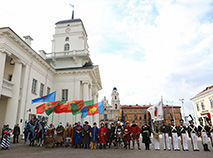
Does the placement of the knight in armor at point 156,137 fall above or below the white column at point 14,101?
below

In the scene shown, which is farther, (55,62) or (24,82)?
(55,62)

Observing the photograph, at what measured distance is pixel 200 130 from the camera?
10438mm

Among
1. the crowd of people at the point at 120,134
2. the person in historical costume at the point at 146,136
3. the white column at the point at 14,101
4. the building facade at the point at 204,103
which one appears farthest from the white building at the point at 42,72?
the building facade at the point at 204,103

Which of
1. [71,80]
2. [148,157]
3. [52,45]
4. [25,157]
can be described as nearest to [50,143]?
[25,157]

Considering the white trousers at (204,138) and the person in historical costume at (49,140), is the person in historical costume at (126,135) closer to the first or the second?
the white trousers at (204,138)

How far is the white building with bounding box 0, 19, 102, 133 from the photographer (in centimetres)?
1576

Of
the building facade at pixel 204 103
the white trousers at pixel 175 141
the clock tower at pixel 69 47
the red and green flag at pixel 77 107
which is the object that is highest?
the clock tower at pixel 69 47

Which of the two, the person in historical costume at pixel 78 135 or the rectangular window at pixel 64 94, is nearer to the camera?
the person in historical costume at pixel 78 135

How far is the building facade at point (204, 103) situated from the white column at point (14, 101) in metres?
34.8

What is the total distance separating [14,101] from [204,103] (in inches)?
1436

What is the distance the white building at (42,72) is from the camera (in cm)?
1576

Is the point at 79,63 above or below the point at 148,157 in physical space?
above

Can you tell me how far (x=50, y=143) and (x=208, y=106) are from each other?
33848mm

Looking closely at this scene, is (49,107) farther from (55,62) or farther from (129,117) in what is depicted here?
(129,117)
